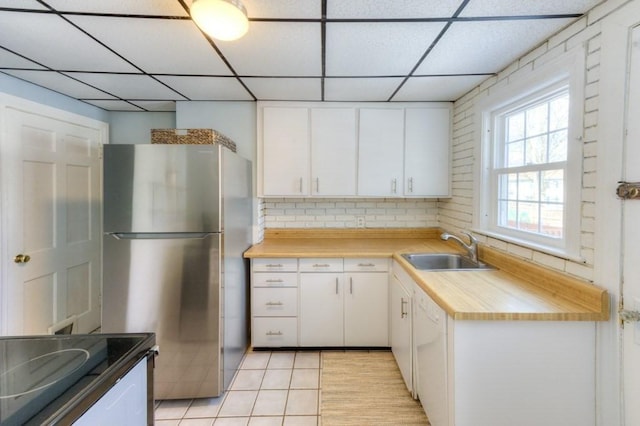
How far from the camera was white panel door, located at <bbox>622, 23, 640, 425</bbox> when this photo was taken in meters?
1.15

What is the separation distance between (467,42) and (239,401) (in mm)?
2596

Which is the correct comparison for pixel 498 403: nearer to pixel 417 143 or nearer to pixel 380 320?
pixel 380 320

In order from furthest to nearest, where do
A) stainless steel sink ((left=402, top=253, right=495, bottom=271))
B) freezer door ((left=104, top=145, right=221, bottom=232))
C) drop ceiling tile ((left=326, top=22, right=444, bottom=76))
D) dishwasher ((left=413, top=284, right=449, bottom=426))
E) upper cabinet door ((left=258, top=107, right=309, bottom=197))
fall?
upper cabinet door ((left=258, top=107, right=309, bottom=197))
stainless steel sink ((left=402, top=253, right=495, bottom=271))
freezer door ((left=104, top=145, right=221, bottom=232))
drop ceiling tile ((left=326, top=22, right=444, bottom=76))
dishwasher ((left=413, top=284, right=449, bottom=426))

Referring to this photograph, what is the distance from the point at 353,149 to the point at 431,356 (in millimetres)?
1818

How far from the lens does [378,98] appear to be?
2.57 m

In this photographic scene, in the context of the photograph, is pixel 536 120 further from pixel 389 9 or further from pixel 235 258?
pixel 235 258

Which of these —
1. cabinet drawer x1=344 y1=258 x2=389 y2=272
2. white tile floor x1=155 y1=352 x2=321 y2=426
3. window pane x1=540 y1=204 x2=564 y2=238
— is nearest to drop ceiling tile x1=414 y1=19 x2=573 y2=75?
window pane x1=540 y1=204 x2=564 y2=238

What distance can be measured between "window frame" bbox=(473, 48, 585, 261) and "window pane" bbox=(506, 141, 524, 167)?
97 millimetres

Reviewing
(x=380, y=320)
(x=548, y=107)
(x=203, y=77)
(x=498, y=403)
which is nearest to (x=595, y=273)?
(x=498, y=403)

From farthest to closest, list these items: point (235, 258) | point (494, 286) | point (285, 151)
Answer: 1. point (285, 151)
2. point (235, 258)
3. point (494, 286)

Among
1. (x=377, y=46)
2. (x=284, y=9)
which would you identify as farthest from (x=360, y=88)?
(x=284, y=9)

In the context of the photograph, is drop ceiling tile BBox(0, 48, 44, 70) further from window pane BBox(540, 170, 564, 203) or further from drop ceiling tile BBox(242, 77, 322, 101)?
window pane BBox(540, 170, 564, 203)

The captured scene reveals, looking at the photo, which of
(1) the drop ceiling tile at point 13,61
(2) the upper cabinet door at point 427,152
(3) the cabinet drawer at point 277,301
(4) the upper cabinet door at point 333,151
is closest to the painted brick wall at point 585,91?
(2) the upper cabinet door at point 427,152

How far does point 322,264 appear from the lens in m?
2.44
